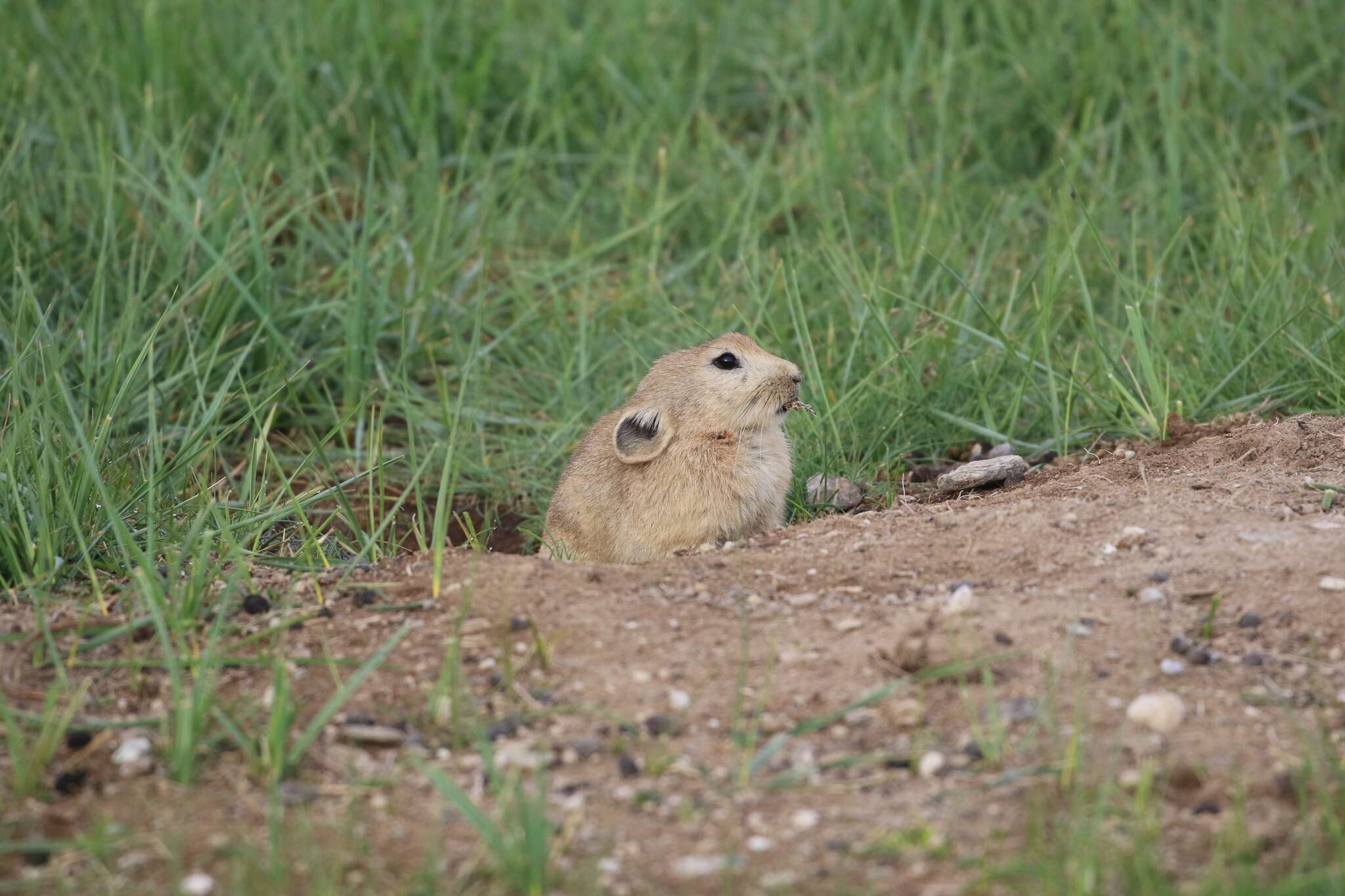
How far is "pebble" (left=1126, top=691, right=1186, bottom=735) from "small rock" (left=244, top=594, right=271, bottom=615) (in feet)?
6.61

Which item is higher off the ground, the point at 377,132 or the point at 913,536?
the point at 377,132

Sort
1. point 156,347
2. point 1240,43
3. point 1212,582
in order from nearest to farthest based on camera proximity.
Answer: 1. point 1212,582
2. point 156,347
3. point 1240,43

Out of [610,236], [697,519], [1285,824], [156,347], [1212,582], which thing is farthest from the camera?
[610,236]

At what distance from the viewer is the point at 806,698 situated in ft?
10.5

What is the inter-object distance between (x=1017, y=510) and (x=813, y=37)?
4.26 meters

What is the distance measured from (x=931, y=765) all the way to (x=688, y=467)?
2.01m

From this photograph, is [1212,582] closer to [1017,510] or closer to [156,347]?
[1017,510]

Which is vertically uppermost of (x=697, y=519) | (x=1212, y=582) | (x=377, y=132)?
(x=377, y=132)

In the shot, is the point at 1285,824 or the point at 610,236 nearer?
the point at 1285,824

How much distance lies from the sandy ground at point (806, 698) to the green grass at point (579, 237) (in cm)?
76

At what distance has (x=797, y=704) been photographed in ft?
10.4

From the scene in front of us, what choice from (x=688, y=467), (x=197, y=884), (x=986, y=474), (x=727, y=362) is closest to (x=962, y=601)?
(x=986, y=474)

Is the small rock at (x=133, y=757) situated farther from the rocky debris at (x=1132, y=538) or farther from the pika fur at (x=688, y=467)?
the rocky debris at (x=1132, y=538)

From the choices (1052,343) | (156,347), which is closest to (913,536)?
Result: (1052,343)
